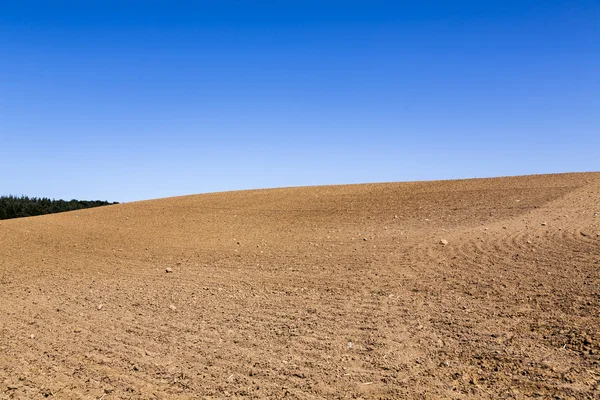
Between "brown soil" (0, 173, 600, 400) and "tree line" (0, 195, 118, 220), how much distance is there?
46.0 feet

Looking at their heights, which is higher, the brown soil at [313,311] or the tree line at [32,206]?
the tree line at [32,206]

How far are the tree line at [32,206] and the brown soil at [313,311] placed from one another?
14.0 metres

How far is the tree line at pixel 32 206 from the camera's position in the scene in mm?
26125

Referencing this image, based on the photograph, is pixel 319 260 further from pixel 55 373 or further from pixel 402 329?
pixel 55 373

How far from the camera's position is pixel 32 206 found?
2709 cm

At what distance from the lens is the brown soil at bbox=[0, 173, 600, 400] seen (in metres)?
4.33

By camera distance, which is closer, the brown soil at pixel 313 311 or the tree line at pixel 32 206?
the brown soil at pixel 313 311

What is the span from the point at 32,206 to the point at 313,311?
25.5 metres

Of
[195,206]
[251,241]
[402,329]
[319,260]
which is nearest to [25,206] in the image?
[195,206]

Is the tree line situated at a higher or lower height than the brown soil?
higher

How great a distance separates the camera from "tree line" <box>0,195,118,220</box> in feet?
85.7

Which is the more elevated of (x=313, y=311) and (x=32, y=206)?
(x=32, y=206)

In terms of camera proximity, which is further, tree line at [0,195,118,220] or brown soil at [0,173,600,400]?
tree line at [0,195,118,220]

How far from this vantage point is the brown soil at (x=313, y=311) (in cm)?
433
